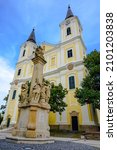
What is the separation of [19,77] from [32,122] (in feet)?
85.1

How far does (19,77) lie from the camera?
31.8m

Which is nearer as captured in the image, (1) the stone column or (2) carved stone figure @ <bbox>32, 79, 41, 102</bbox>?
(1) the stone column

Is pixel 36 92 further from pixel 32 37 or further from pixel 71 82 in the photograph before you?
pixel 32 37

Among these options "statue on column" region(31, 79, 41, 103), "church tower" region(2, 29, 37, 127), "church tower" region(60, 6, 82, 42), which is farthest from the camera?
"church tower" region(2, 29, 37, 127)

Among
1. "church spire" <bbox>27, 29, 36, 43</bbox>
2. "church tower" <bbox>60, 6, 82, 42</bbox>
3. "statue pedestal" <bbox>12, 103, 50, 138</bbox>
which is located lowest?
"statue pedestal" <bbox>12, 103, 50, 138</bbox>

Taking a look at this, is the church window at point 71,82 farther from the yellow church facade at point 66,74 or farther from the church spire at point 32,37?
the church spire at point 32,37

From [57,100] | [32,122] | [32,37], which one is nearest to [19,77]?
[32,37]

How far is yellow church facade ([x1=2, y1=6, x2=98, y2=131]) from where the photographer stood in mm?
19609

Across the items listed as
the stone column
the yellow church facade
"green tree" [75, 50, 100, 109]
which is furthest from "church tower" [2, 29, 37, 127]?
the stone column

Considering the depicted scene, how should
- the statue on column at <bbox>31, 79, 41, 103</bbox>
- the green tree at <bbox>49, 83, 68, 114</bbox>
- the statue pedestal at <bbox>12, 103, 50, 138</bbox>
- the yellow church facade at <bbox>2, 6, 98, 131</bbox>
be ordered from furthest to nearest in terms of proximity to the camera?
the yellow church facade at <bbox>2, 6, 98, 131</bbox>
the green tree at <bbox>49, 83, 68, 114</bbox>
the statue on column at <bbox>31, 79, 41, 103</bbox>
the statue pedestal at <bbox>12, 103, 50, 138</bbox>

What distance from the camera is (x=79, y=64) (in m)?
22.9

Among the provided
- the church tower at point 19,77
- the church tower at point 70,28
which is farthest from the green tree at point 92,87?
the church tower at point 19,77

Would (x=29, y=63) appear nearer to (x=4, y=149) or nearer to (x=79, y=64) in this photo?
(x=79, y=64)

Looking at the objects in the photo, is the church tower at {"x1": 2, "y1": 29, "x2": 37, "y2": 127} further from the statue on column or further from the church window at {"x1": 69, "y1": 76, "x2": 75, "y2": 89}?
the statue on column
